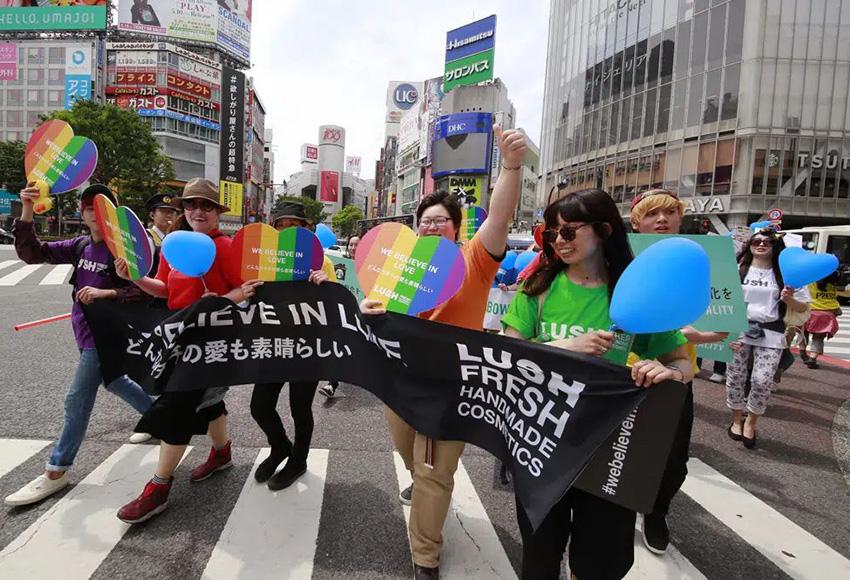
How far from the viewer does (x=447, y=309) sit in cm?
233

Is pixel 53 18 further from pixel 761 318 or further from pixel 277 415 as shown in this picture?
pixel 761 318

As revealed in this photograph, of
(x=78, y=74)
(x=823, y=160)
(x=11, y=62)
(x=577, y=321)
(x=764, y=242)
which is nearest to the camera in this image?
(x=577, y=321)

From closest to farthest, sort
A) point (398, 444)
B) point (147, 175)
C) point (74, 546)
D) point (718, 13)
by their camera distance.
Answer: point (74, 546)
point (398, 444)
point (718, 13)
point (147, 175)

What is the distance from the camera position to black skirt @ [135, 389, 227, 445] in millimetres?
2664

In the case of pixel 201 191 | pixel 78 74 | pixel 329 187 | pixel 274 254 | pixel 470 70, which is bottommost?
pixel 274 254

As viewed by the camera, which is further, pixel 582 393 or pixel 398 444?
pixel 398 444

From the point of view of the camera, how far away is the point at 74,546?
2.42m

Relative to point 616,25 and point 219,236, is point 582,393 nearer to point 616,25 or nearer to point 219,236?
point 219,236

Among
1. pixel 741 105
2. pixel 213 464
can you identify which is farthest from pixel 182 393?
pixel 741 105

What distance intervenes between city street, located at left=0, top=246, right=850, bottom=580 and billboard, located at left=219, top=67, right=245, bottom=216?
53.2 m

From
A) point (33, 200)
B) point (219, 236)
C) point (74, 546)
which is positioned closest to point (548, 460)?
point (219, 236)

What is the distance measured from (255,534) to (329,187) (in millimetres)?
121711

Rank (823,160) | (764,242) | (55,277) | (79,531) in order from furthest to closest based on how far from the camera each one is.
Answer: (823,160) < (55,277) < (764,242) < (79,531)

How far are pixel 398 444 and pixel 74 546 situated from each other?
179 cm
